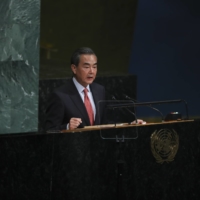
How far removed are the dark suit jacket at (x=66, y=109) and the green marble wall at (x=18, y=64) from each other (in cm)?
30

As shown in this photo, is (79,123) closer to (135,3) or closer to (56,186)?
(56,186)

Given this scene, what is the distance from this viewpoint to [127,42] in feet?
34.3

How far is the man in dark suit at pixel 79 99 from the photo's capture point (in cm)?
655

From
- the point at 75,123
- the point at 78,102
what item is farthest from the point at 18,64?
the point at 78,102

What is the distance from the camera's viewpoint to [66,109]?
6586mm

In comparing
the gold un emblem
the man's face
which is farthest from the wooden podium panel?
the man's face

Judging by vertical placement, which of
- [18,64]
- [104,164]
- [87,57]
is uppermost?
[87,57]

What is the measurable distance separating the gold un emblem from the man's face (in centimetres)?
74

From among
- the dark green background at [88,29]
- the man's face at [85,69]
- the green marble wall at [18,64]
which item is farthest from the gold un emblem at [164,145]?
the dark green background at [88,29]

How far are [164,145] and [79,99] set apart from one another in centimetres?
79

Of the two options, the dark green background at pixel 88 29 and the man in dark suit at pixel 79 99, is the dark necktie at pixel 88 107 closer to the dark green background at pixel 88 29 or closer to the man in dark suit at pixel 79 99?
the man in dark suit at pixel 79 99

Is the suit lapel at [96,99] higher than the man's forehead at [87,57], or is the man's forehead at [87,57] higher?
the man's forehead at [87,57]

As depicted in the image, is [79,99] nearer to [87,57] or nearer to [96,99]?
[96,99]

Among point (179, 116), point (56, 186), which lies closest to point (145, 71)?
point (179, 116)
